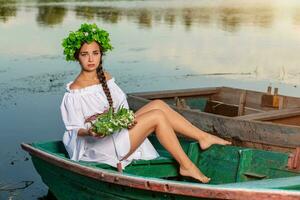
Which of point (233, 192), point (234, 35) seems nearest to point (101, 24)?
point (234, 35)

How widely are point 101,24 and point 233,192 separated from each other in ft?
72.3

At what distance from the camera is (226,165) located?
611 centimetres

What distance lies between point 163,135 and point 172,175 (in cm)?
59

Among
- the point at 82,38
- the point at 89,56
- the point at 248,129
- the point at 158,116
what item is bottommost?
the point at 248,129

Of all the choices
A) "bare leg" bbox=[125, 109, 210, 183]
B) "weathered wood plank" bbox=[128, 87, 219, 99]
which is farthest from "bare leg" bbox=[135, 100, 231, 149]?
"weathered wood plank" bbox=[128, 87, 219, 99]

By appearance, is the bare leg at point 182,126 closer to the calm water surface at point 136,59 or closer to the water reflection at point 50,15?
the calm water surface at point 136,59

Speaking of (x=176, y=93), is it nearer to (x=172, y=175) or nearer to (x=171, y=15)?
(x=172, y=175)

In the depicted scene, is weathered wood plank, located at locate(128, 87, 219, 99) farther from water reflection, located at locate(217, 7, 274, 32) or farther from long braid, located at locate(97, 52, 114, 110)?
water reflection, located at locate(217, 7, 274, 32)

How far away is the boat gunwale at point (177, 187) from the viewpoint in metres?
4.36

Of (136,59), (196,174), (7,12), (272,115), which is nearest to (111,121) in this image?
(196,174)

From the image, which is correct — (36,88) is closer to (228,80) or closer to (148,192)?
(228,80)

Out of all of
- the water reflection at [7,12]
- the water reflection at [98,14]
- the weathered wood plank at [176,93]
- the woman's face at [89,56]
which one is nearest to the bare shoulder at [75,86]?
the woman's face at [89,56]

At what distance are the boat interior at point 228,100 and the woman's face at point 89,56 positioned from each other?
8.23ft

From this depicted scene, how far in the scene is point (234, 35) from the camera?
908 inches
